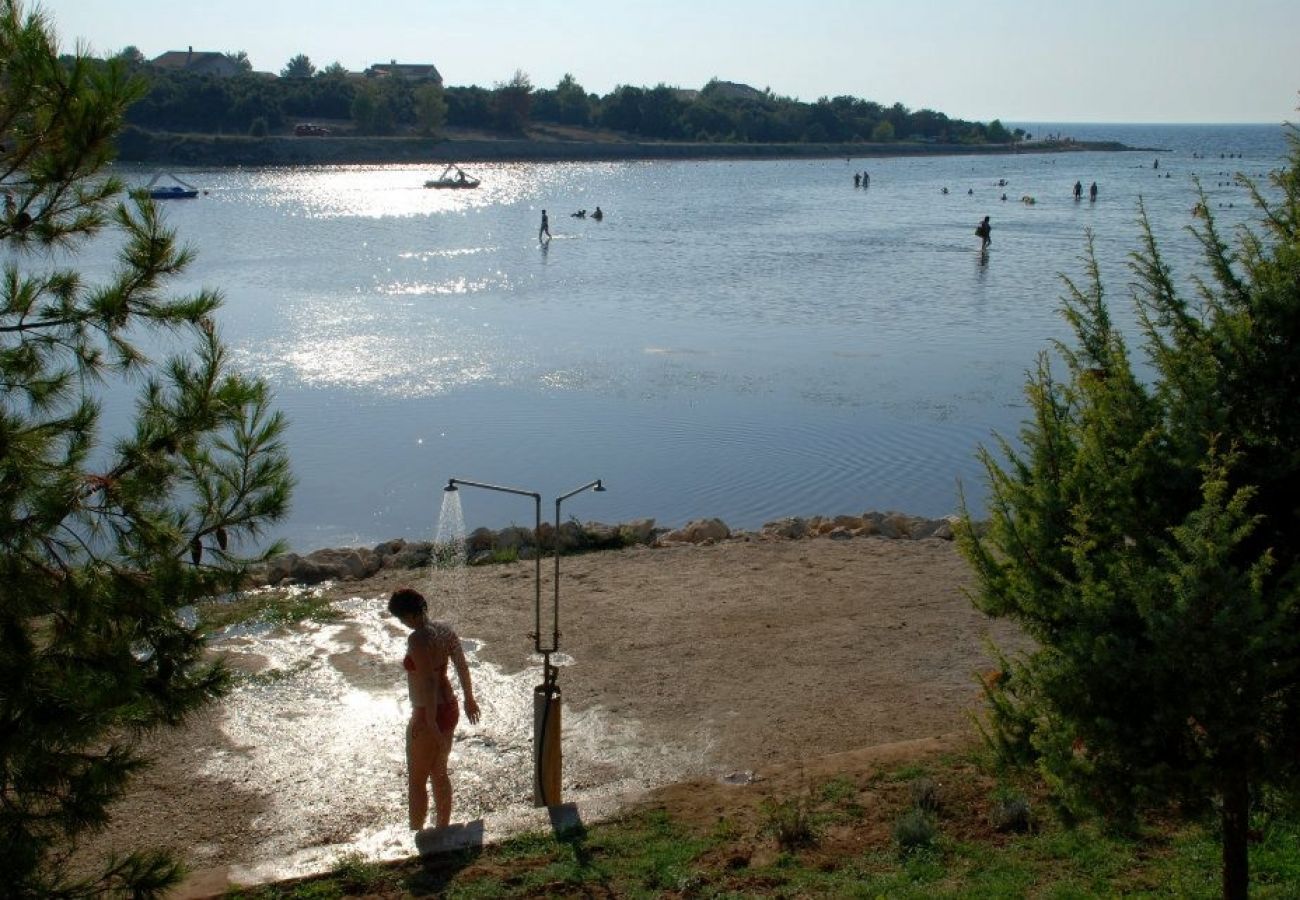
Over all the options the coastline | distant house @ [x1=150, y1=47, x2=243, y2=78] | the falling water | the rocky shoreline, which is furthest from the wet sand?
distant house @ [x1=150, y1=47, x2=243, y2=78]

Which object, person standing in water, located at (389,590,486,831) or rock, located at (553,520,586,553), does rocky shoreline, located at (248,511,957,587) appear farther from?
person standing in water, located at (389,590,486,831)

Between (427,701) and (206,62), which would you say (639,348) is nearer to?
(427,701)

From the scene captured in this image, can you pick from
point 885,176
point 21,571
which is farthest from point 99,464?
point 885,176

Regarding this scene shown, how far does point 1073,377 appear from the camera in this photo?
5.69 m

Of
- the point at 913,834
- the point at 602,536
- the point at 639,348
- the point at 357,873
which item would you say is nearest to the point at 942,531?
the point at 602,536

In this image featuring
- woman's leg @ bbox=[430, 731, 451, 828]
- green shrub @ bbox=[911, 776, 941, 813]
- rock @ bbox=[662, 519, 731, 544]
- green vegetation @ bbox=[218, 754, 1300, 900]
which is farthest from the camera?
rock @ bbox=[662, 519, 731, 544]

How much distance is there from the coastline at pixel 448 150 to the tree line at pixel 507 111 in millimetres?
3847

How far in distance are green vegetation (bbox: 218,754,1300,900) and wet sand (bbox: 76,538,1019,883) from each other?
14.1 inches

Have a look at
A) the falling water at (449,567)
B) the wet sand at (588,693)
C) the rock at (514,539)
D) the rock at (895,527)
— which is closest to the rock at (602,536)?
the rock at (514,539)

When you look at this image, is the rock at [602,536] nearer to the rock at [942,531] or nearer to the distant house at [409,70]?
the rock at [942,531]

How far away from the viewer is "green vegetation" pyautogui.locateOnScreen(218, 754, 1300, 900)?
638 centimetres

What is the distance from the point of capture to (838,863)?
6.89m

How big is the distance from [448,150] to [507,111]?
16887 millimetres

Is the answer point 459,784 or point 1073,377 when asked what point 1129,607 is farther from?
point 459,784
